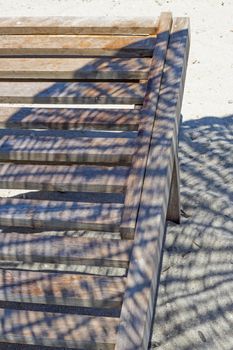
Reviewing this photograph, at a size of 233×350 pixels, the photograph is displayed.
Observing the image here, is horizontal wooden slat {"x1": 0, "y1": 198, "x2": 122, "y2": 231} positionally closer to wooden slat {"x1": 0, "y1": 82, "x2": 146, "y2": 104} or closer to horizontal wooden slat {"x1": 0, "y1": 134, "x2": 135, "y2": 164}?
horizontal wooden slat {"x1": 0, "y1": 134, "x2": 135, "y2": 164}

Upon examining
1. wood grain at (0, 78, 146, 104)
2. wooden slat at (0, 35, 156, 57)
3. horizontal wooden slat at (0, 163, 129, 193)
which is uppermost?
wooden slat at (0, 35, 156, 57)

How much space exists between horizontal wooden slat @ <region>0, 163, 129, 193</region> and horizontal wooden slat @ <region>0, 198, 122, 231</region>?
11 cm

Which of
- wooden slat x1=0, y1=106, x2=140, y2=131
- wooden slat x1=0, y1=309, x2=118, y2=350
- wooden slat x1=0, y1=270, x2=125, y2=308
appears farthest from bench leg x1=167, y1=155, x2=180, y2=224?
wooden slat x1=0, y1=309, x2=118, y2=350

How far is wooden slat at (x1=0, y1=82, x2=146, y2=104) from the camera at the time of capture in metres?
3.50

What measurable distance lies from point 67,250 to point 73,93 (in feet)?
3.91

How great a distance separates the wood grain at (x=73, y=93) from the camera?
350cm

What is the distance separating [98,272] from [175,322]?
77cm

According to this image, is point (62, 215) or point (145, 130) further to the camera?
point (145, 130)

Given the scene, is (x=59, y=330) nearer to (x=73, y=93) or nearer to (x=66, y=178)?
(x=66, y=178)

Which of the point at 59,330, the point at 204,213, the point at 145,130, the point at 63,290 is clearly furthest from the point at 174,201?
the point at 59,330

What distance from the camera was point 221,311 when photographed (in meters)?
3.82

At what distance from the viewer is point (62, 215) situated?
3.01 meters

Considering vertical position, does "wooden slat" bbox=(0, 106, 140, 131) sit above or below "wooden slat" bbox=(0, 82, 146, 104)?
below

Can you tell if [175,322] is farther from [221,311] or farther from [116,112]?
[116,112]
